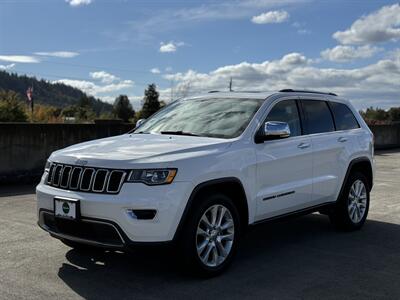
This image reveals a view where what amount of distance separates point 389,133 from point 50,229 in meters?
24.7

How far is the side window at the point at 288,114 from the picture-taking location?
618 centimetres

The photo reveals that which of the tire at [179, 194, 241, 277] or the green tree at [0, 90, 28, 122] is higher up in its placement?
the green tree at [0, 90, 28, 122]

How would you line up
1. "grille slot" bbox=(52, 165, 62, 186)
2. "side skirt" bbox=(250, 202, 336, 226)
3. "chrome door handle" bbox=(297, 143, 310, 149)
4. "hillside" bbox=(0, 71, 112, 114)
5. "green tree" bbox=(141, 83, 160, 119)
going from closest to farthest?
"grille slot" bbox=(52, 165, 62, 186)
"side skirt" bbox=(250, 202, 336, 226)
"chrome door handle" bbox=(297, 143, 310, 149)
"green tree" bbox=(141, 83, 160, 119)
"hillside" bbox=(0, 71, 112, 114)

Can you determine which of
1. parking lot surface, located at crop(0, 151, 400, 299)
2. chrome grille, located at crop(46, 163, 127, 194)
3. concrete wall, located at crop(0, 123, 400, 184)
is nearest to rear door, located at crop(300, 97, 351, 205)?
parking lot surface, located at crop(0, 151, 400, 299)

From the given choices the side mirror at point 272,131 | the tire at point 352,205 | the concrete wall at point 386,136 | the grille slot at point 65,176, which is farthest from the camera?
the concrete wall at point 386,136

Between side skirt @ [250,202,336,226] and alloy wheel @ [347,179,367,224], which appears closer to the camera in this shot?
side skirt @ [250,202,336,226]

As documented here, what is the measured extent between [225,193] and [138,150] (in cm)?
101

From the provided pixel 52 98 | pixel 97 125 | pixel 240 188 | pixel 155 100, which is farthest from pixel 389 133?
pixel 52 98

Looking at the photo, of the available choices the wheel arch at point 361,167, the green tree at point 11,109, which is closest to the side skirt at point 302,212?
the wheel arch at point 361,167

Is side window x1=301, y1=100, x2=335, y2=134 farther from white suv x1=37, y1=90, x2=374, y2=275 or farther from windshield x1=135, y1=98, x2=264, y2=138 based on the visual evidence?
windshield x1=135, y1=98, x2=264, y2=138

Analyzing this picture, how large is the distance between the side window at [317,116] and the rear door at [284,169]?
0.21 metres

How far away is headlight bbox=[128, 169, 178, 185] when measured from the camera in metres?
4.69

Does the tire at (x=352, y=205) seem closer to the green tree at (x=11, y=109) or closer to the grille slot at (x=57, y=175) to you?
the grille slot at (x=57, y=175)

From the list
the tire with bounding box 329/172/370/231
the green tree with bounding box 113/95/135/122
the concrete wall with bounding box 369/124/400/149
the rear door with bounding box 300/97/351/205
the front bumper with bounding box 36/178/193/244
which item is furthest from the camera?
the green tree with bounding box 113/95/135/122
